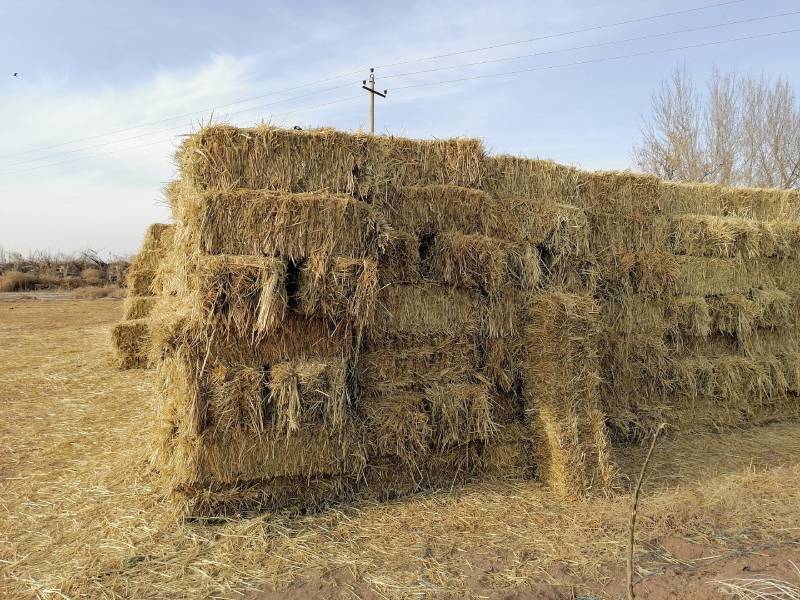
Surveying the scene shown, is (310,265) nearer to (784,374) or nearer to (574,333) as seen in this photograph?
(574,333)

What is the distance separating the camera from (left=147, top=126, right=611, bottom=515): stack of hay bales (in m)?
4.31

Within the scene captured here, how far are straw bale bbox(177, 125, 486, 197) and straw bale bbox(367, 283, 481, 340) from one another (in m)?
0.95

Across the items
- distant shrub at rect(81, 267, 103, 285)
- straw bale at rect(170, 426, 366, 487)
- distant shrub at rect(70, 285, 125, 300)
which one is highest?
distant shrub at rect(81, 267, 103, 285)

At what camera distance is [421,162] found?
17.9 feet

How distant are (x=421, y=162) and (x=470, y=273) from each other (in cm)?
120

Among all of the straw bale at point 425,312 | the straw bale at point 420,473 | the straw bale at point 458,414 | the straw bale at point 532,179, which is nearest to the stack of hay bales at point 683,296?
the straw bale at point 532,179

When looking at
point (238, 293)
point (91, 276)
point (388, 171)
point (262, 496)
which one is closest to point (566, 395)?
point (388, 171)

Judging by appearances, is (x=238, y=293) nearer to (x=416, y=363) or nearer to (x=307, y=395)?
(x=307, y=395)

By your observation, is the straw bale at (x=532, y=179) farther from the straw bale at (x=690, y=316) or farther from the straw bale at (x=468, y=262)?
the straw bale at (x=690, y=316)

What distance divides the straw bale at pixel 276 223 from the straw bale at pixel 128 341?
6130mm

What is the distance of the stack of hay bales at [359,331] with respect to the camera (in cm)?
431

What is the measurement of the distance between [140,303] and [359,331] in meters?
7.40

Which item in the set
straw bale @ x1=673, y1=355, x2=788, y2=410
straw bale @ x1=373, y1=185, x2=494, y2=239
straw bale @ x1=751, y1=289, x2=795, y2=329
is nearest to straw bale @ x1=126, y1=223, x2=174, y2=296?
straw bale @ x1=373, y1=185, x2=494, y2=239

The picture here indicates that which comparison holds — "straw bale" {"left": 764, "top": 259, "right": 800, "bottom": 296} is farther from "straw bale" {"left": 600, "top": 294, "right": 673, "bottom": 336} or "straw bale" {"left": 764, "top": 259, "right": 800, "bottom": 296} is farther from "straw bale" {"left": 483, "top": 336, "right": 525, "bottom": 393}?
"straw bale" {"left": 483, "top": 336, "right": 525, "bottom": 393}
